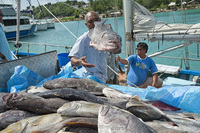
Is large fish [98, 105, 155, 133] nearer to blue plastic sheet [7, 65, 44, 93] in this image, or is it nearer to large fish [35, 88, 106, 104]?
large fish [35, 88, 106, 104]

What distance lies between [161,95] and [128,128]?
4.63ft

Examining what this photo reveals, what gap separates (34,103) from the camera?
194cm

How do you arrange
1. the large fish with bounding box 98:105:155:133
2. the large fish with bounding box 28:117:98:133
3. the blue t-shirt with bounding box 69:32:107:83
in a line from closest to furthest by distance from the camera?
the large fish with bounding box 98:105:155:133
the large fish with bounding box 28:117:98:133
the blue t-shirt with bounding box 69:32:107:83

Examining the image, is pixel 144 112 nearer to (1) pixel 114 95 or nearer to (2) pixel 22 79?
(1) pixel 114 95

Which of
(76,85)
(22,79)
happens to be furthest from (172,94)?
(22,79)

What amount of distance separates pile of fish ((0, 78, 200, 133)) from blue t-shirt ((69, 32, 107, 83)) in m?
1.15

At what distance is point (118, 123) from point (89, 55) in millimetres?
2059

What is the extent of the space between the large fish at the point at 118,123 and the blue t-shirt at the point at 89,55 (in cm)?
177

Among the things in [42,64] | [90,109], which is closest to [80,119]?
[90,109]

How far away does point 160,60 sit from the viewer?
14195 millimetres

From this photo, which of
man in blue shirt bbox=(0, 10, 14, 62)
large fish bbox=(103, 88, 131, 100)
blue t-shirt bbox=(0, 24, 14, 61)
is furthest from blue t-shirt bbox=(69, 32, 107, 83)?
blue t-shirt bbox=(0, 24, 14, 61)

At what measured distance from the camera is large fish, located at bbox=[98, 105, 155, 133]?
4.44 ft

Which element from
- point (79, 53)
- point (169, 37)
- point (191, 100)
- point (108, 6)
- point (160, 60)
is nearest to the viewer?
point (191, 100)

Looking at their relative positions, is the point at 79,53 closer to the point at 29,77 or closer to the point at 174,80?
the point at 29,77
